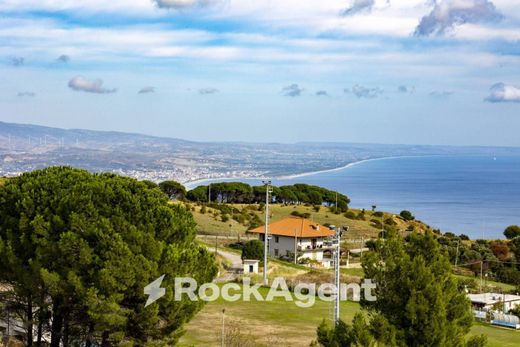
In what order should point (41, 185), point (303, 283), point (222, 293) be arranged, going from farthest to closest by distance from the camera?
point (303, 283) → point (222, 293) → point (41, 185)

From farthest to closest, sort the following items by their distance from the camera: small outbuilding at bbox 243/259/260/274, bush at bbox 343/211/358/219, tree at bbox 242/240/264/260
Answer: bush at bbox 343/211/358/219
tree at bbox 242/240/264/260
small outbuilding at bbox 243/259/260/274

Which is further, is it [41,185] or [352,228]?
[352,228]

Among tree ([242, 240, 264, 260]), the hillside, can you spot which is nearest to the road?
tree ([242, 240, 264, 260])

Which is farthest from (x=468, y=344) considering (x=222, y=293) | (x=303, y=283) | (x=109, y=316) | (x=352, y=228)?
(x=352, y=228)

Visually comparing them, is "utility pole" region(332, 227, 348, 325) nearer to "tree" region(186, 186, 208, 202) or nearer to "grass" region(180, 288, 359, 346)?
"grass" region(180, 288, 359, 346)

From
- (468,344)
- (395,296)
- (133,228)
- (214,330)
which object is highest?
(133,228)

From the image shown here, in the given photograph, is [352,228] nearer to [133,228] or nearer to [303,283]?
[303,283]

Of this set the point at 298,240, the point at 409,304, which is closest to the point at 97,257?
the point at 409,304
